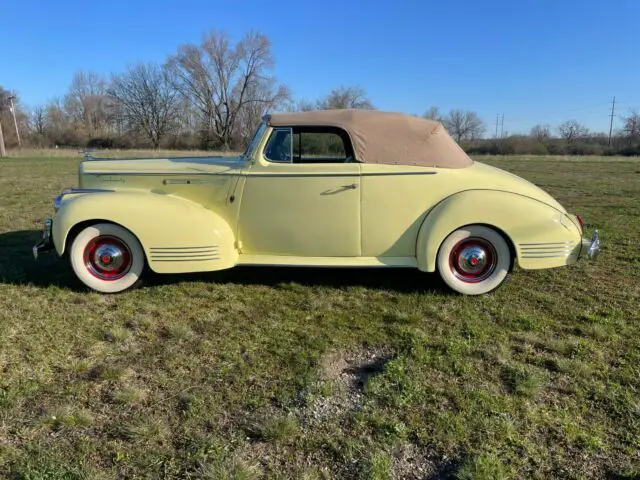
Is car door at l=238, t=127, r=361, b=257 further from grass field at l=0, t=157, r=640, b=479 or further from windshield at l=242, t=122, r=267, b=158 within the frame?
grass field at l=0, t=157, r=640, b=479

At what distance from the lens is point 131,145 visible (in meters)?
56.9

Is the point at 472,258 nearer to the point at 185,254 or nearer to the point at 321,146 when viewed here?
the point at 321,146

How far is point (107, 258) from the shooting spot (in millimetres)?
4328

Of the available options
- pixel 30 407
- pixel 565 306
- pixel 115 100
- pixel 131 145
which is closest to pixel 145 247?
pixel 30 407

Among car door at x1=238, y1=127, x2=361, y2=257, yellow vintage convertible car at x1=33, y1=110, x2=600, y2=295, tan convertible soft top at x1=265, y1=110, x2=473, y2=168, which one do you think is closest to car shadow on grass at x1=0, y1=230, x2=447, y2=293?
yellow vintage convertible car at x1=33, y1=110, x2=600, y2=295

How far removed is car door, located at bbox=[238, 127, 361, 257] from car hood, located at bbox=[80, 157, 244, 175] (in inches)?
14.1

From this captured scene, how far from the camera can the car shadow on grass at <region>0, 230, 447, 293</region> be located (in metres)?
4.66

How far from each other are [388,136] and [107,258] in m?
2.97

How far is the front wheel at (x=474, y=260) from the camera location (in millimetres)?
4250

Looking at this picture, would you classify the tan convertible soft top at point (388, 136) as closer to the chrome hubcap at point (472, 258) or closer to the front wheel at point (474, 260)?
the front wheel at point (474, 260)

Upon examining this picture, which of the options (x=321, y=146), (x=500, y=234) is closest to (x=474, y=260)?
(x=500, y=234)

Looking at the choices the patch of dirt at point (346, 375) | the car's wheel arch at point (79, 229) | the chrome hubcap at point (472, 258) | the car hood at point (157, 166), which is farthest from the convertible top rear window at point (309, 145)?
the patch of dirt at point (346, 375)

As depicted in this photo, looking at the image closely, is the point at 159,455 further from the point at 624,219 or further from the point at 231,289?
the point at 624,219

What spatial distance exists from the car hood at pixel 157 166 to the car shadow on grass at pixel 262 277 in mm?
1047
